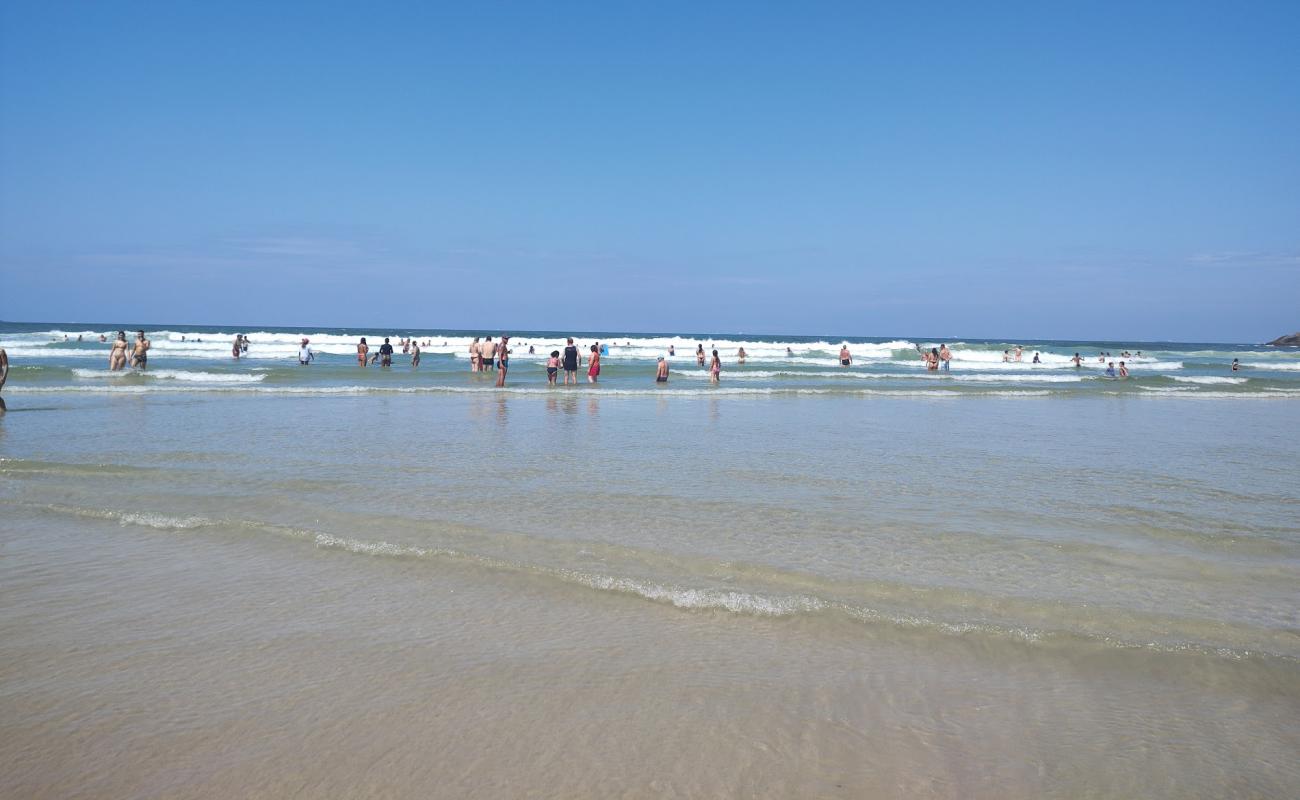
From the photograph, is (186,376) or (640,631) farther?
(186,376)

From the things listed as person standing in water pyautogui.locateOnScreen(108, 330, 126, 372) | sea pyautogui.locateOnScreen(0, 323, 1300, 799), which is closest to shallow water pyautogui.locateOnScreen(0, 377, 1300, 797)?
sea pyautogui.locateOnScreen(0, 323, 1300, 799)

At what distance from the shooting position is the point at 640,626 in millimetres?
4871

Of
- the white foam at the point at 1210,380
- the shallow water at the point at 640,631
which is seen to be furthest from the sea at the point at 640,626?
the white foam at the point at 1210,380

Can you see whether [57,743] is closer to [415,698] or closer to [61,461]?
[415,698]

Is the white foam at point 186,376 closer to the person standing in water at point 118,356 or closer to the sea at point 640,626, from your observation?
the person standing in water at point 118,356

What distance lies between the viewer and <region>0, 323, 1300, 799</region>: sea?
340cm

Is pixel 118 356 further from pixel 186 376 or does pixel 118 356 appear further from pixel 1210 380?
pixel 1210 380

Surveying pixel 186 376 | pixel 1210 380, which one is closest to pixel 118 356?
pixel 186 376

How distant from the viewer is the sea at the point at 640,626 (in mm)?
3400

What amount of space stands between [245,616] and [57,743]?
1.46 meters

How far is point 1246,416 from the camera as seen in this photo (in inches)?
826

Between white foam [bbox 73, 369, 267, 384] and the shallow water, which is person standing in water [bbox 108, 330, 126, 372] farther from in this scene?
the shallow water

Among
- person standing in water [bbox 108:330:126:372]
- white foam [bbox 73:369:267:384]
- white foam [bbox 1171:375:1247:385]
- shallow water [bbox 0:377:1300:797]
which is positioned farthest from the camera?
white foam [bbox 1171:375:1247:385]

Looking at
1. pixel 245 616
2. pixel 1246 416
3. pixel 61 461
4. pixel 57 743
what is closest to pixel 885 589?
pixel 245 616
